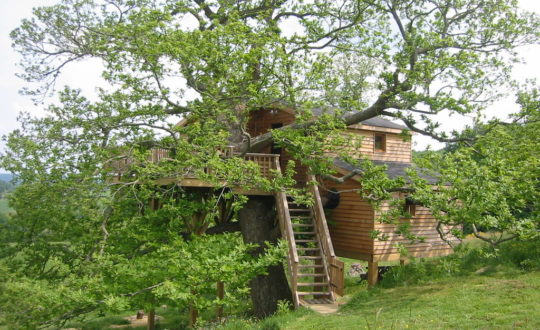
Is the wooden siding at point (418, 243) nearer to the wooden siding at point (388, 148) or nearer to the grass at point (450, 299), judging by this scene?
the grass at point (450, 299)

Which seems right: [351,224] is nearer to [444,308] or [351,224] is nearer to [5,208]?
→ [444,308]

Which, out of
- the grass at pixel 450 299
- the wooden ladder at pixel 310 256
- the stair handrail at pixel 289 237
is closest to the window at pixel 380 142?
the wooden ladder at pixel 310 256

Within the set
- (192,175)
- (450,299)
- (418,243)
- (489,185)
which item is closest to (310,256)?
(418,243)

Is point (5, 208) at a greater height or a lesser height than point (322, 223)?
lesser

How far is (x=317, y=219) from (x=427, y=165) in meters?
4.34

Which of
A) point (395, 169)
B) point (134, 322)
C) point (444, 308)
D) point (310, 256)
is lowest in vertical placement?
point (134, 322)

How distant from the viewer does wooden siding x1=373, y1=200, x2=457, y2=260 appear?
669 inches

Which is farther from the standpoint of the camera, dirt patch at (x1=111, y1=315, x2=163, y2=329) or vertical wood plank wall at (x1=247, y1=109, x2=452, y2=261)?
dirt patch at (x1=111, y1=315, x2=163, y2=329)

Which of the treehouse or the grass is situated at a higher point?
the treehouse

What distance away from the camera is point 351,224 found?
17.5 meters

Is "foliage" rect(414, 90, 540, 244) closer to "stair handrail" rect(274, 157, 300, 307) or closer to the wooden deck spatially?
"stair handrail" rect(274, 157, 300, 307)

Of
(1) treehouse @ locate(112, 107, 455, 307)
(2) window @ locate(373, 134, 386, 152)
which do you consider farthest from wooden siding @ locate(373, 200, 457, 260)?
(2) window @ locate(373, 134, 386, 152)

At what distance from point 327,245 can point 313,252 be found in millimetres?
1979

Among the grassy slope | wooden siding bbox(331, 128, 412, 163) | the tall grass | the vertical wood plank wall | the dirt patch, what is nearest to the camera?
the grassy slope
